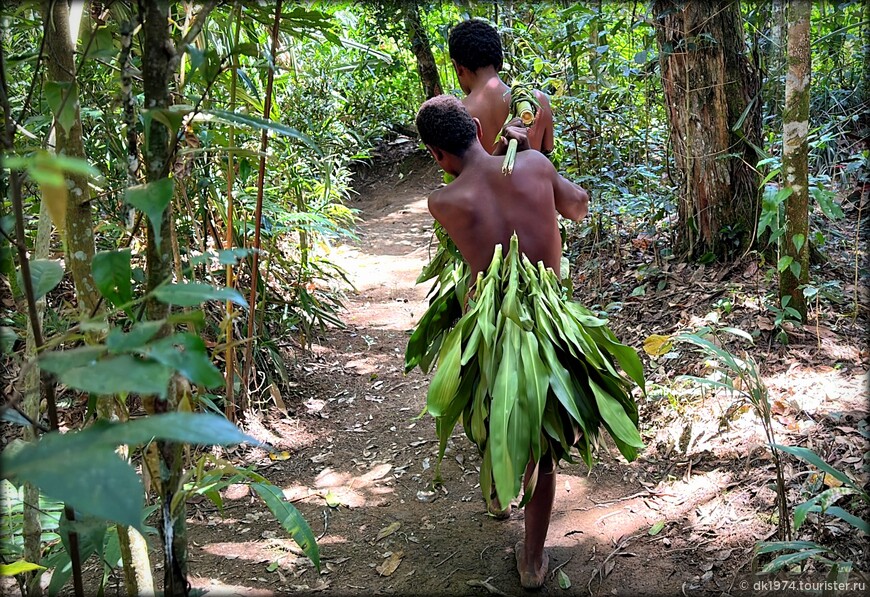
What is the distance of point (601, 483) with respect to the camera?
10.4ft

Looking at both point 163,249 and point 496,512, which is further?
point 496,512

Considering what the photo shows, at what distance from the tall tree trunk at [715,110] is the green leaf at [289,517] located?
3.51 m

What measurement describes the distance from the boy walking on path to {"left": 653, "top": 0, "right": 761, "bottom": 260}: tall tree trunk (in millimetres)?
2105

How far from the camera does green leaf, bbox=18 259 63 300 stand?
3.67 feet

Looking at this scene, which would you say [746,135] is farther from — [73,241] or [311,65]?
[311,65]

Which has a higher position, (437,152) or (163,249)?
(437,152)

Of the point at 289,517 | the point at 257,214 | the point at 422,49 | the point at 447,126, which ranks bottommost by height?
the point at 289,517

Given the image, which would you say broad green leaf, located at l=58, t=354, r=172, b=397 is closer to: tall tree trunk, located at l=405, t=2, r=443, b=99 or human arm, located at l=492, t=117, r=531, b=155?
human arm, located at l=492, t=117, r=531, b=155

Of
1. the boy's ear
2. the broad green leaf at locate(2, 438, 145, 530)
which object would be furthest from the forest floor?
the broad green leaf at locate(2, 438, 145, 530)

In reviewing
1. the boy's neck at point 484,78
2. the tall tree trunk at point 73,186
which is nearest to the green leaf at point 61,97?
the tall tree trunk at point 73,186

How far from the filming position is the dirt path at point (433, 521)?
2.56 m

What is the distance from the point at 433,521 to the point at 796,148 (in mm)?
2536

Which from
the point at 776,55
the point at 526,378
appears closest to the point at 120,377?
the point at 526,378

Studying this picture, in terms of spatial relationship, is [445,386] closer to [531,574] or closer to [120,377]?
[531,574]
